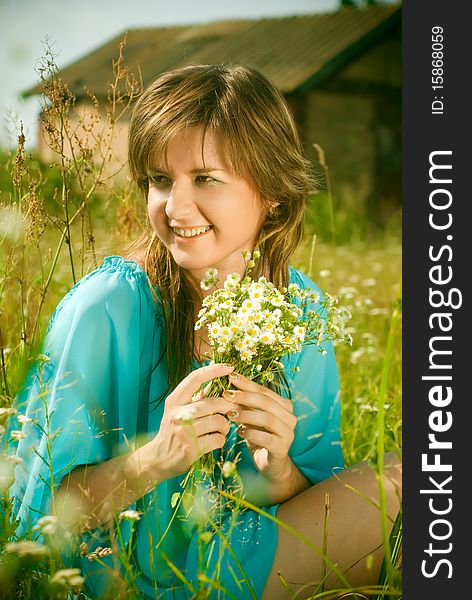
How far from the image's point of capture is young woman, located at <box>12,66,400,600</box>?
6.12ft

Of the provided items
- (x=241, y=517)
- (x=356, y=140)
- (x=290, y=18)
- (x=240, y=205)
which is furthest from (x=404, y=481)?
(x=290, y=18)

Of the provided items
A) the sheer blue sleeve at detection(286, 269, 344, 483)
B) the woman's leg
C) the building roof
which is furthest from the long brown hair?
the building roof

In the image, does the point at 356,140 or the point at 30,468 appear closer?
the point at 30,468

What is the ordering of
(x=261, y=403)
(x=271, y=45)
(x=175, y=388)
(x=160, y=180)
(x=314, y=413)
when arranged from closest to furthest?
1. (x=261, y=403)
2. (x=175, y=388)
3. (x=160, y=180)
4. (x=314, y=413)
5. (x=271, y=45)

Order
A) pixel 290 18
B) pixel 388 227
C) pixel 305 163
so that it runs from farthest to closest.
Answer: pixel 290 18 < pixel 388 227 < pixel 305 163

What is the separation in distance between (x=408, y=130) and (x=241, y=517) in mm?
1032

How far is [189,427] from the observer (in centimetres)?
169

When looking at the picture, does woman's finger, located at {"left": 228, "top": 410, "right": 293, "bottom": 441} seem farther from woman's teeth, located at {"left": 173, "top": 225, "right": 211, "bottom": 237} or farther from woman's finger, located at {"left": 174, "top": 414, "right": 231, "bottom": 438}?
woman's teeth, located at {"left": 173, "top": 225, "right": 211, "bottom": 237}

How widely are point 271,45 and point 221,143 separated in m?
13.9

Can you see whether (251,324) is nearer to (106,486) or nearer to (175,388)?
(175,388)

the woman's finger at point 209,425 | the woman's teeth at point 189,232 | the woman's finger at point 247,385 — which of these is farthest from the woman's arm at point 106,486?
the woman's teeth at point 189,232

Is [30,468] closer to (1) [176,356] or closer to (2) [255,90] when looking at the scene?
(1) [176,356]

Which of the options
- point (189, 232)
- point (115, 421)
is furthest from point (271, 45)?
point (115, 421)

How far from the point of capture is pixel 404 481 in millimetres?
1720
